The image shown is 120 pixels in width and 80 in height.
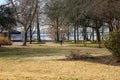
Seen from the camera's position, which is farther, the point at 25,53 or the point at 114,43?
the point at 25,53

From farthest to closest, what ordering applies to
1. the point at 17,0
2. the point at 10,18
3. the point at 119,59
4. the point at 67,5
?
the point at 17,0, the point at 10,18, the point at 67,5, the point at 119,59

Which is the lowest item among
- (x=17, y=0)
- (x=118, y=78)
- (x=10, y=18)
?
(x=118, y=78)

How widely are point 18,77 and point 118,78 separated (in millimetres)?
3738

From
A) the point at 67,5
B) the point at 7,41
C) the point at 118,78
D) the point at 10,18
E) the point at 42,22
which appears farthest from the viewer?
the point at 42,22

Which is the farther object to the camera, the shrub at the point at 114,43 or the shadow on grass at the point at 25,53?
the shadow on grass at the point at 25,53

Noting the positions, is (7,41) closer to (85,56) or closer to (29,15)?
(29,15)

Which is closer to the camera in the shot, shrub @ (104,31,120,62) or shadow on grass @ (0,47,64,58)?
shrub @ (104,31,120,62)

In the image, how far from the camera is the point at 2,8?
39.6 metres

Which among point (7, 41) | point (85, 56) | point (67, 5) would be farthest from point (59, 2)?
point (7, 41)

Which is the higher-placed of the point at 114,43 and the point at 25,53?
the point at 114,43

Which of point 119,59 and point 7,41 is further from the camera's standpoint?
point 7,41

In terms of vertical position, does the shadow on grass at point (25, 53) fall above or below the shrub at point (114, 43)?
below

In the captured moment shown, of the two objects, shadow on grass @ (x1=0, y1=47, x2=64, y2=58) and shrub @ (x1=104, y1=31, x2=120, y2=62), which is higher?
shrub @ (x1=104, y1=31, x2=120, y2=62)

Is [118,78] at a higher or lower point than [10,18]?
lower
